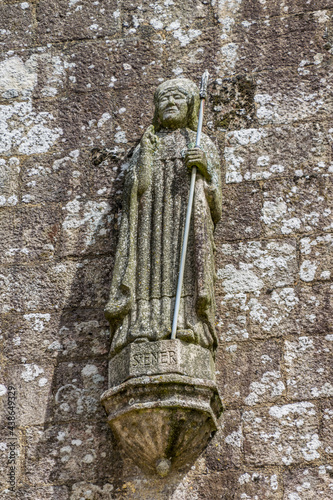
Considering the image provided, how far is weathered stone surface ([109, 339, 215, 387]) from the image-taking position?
15.8ft

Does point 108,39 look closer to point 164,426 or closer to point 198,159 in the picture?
point 198,159

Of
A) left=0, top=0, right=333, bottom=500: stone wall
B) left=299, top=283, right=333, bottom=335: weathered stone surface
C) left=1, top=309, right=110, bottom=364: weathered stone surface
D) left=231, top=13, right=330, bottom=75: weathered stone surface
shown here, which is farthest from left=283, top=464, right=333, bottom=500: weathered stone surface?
left=231, top=13, right=330, bottom=75: weathered stone surface

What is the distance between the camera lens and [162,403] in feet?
15.6

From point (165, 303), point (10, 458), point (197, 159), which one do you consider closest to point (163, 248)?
point (165, 303)

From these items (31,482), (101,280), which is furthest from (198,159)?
(31,482)

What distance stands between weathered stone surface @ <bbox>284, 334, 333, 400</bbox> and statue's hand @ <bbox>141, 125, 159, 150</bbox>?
4.75 ft

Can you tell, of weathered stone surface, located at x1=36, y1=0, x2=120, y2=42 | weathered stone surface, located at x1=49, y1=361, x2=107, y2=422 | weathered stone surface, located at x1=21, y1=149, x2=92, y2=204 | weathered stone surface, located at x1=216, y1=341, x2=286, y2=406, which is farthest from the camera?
weathered stone surface, located at x1=36, y1=0, x2=120, y2=42

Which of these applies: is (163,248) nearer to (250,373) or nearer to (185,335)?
(185,335)

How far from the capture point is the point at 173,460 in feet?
16.1

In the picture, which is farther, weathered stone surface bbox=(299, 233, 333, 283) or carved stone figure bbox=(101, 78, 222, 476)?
weathered stone surface bbox=(299, 233, 333, 283)

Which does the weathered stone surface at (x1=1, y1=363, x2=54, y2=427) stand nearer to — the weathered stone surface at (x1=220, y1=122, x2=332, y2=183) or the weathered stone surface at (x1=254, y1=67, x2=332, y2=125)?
the weathered stone surface at (x1=220, y1=122, x2=332, y2=183)

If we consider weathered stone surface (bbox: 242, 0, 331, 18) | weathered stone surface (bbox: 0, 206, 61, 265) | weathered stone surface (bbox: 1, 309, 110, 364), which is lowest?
weathered stone surface (bbox: 1, 309, 110, 364)

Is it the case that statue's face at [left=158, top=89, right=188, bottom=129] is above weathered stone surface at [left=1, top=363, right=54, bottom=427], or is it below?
above

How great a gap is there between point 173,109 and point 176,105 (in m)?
0.03
